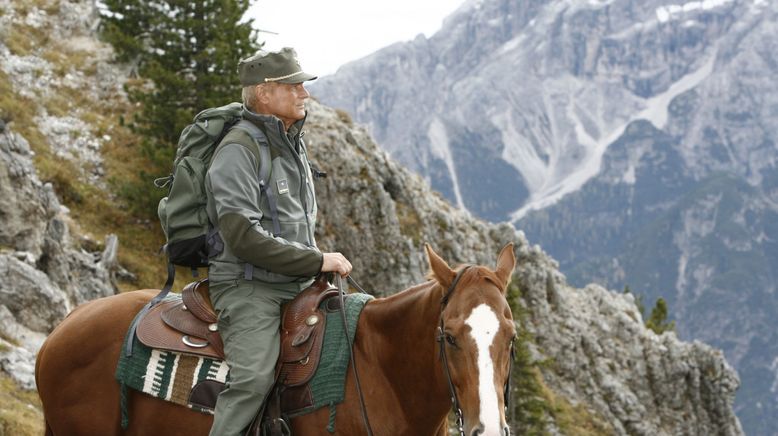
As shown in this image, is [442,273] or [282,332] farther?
[282,332]

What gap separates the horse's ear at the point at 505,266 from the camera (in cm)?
587

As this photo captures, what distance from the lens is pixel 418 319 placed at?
20.5 ft

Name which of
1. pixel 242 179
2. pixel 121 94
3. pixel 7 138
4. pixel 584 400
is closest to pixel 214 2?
pixel 121 94

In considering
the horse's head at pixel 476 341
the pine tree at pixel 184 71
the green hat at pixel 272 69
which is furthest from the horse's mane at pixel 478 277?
the pine tree at pixel 184 71

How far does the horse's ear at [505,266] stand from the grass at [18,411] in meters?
9.02

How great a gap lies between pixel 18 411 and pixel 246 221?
29.7 feet

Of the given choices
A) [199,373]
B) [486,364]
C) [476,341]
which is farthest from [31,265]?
[486,364]

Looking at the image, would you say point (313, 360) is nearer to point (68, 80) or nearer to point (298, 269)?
point (298, 269)

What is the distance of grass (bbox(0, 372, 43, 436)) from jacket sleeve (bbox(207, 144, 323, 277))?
7388 millimetres

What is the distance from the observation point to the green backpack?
657 centimetres

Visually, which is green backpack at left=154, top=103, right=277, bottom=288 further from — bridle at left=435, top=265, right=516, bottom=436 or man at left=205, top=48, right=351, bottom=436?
bridle at left=435, top=265, right=516, bottom=436

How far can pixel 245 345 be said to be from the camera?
20.5ft

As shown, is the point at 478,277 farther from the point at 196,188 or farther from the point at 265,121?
the point at 196,188

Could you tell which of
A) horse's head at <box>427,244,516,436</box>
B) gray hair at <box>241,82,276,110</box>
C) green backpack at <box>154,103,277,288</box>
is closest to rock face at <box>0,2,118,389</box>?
green backpack at <box>154,103,277,288</box>
